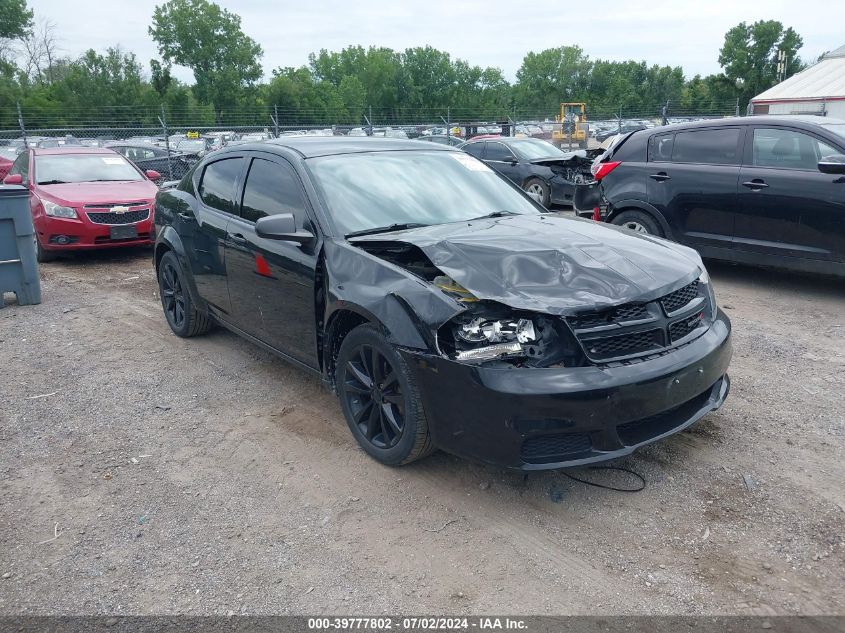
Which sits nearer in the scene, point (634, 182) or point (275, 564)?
point (275, 564)

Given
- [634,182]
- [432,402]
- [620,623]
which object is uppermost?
[634,182]

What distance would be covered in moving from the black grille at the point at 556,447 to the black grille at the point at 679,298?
Answer: 30.9 inches

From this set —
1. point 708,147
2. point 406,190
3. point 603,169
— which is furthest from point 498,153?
point 406,190

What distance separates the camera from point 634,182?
310 inches

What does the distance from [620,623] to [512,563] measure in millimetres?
517

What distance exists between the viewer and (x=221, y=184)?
205 inches

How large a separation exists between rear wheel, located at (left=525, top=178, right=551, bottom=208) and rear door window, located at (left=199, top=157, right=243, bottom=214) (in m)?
8.90

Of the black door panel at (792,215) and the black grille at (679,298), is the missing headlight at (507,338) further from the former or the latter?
the black door panel at (792,215)

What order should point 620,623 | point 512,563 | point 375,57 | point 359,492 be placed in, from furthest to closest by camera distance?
point 375,57 → point 359,492 → point 512,563 → point 620,623

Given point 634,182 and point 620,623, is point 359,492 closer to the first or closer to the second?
point 620,623

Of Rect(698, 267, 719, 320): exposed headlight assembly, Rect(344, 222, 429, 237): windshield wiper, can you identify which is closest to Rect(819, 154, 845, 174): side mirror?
Rect(698, 267, 719, 320): exposed headlight assembly

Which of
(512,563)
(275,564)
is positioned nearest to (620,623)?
(512,563)

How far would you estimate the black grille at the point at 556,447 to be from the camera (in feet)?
10.1

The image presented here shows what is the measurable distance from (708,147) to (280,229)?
5393 millimetres
